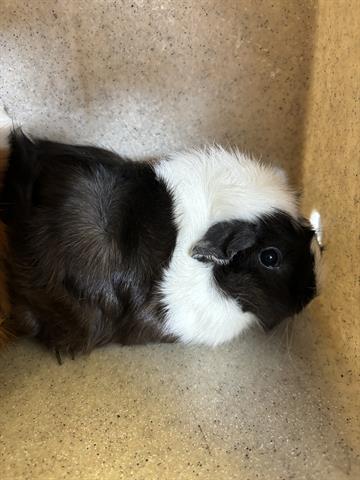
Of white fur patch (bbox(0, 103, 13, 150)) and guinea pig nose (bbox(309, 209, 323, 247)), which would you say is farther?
guinea pig nose (bbox(309, 209, 323, 247))

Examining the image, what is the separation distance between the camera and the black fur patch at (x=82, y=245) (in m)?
1.42

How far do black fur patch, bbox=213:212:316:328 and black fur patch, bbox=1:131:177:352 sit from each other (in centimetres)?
20

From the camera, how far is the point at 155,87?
69.1 inches

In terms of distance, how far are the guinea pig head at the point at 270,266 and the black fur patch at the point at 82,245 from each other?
0.18 meters

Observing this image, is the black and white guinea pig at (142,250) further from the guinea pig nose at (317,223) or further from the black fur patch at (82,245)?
the guinea pig nose at (317,223)

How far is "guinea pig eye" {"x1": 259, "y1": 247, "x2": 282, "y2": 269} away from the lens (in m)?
1.47

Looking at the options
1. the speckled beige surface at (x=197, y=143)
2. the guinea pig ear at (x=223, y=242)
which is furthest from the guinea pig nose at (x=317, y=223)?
the guinea pig ear at (x=223, y=242)

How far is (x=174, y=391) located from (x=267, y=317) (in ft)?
1.11

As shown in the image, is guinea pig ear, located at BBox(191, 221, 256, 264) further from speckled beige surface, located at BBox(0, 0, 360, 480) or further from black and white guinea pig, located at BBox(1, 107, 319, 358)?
speckled beige surface, located at BBox(0, 0, 360, 480)

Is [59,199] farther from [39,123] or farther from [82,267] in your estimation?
[39,123]

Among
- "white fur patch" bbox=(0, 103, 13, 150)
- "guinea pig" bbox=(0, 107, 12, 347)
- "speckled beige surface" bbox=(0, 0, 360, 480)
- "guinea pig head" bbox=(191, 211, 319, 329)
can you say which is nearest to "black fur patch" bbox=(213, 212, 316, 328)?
"guinea pig head" bbox=(191, 211, 319, 329)

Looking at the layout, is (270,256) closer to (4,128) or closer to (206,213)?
(206,213)

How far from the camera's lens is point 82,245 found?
1.41 meters

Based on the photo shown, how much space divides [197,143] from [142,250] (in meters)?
0.59
